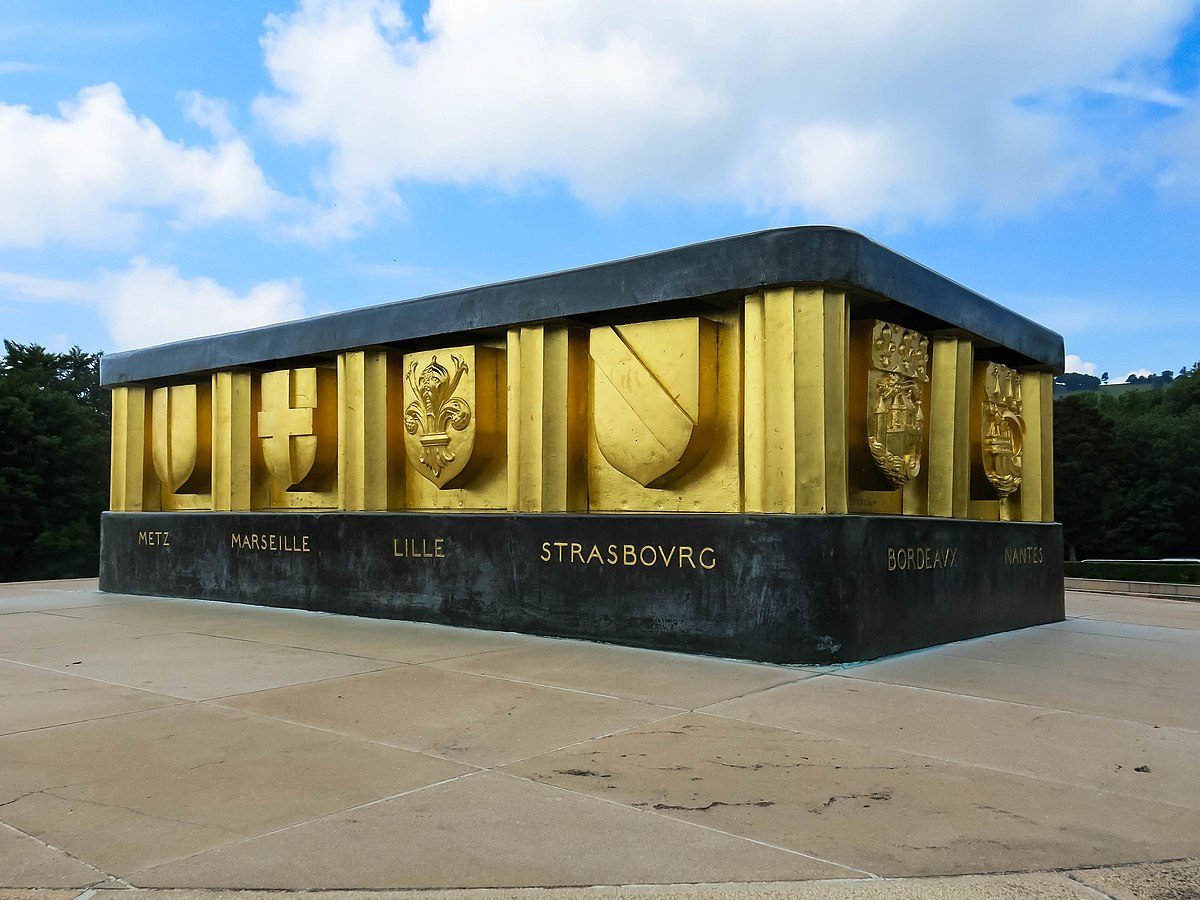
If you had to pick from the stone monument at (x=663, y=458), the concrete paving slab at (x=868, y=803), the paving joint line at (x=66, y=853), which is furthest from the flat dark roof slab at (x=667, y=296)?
the paving joint line at (x=66, y=853)

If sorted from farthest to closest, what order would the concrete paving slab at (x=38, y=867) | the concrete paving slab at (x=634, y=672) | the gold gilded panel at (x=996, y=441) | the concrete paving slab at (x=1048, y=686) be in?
the gold gilded panel at (x=996, y=441) → the concrete paving slab at (x=634, y=672) → the concrete paving slab at (x=1048, y=686) → the concrete paving slab at (x=38, y=867)

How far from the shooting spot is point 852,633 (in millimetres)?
6941

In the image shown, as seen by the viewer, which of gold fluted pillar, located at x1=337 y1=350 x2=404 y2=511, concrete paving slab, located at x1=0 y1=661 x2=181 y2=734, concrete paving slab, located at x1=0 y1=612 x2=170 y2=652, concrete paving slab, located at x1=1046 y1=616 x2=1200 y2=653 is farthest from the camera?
gold fluted pillar, located at x1=337 y1=350 x2=404 y2=511

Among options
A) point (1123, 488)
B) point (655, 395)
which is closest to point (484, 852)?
point (655, 395)

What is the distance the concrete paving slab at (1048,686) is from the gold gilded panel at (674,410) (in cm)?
182

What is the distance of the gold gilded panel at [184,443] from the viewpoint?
12258 mm

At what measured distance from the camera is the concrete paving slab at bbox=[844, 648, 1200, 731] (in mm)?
5594

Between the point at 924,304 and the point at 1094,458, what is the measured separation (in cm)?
4441

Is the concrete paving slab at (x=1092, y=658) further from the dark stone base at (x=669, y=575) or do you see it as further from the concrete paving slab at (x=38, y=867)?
the concrete paving slab at (x=38, y=867)

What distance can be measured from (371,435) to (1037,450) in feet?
23.6

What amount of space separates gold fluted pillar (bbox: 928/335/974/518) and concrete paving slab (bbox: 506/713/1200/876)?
4.58 metres

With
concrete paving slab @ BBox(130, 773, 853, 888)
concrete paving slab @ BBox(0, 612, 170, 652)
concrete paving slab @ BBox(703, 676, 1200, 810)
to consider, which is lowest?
concrete paving slab @ BBox(0, 612, 170, 652)

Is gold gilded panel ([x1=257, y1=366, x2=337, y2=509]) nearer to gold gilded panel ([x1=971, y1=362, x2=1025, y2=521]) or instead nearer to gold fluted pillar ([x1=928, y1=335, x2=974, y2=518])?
gold fluted pillar ([x1=928, y1=335, x2=974, y2=518])

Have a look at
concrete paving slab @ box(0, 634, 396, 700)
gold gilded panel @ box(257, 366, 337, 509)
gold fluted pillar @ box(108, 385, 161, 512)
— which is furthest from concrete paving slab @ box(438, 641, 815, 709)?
gold fluted pillar @ box(108, 385, 161, 512)
